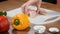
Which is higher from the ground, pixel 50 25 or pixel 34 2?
pixel 34 2

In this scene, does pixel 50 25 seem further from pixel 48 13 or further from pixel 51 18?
pixel 48 13

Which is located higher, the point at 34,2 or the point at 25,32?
the point at 34,2

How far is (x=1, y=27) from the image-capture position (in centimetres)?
92

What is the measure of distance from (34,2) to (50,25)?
248 mm

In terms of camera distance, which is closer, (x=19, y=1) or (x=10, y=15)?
(x=10, y=15)

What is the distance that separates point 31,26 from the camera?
1.01 m

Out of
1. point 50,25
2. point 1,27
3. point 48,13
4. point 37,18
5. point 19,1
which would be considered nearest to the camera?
point 1,27

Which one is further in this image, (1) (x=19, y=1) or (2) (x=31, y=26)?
(1) (x=19, y=1)

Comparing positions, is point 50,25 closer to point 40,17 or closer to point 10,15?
point 40,17

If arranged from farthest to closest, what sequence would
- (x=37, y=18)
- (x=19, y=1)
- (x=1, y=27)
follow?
(x=19, y=1), (x=37, y=18), (x=1, y=27)

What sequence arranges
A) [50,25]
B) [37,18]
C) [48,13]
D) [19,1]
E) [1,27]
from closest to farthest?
[1,27] → [50,25] → [37,18] → [48,13] → [19,1]

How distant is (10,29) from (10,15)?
0.22 m

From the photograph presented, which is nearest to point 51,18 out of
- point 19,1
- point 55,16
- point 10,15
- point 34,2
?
point 55,16

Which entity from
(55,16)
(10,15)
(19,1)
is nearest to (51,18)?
(55,16)
